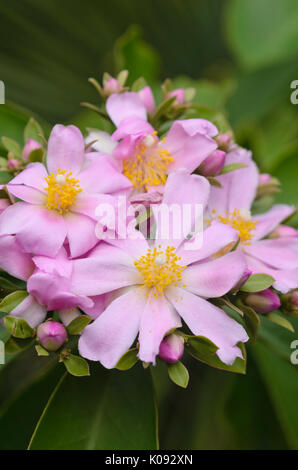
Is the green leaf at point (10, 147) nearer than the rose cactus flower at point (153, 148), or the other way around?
the rose cactus flower at point (153, 148)

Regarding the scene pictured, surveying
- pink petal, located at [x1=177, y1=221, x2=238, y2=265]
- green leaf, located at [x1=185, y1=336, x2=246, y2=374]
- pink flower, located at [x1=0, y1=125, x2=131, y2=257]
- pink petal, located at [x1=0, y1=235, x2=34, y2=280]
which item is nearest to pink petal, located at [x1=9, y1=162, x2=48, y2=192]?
pink flower, located at [x1=0, y1=125, x2=131, y2=257]

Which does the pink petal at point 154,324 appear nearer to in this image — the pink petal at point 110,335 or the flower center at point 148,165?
the pink petal at point 110,335

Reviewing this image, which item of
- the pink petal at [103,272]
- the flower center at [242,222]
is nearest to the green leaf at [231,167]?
the flower center at [242,222]

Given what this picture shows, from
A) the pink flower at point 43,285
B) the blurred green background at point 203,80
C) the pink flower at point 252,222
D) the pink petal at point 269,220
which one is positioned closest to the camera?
the pink flower at point 43,285

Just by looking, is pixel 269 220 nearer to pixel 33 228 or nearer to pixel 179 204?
pixel 179 204

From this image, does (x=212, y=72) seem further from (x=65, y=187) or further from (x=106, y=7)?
(x=65, y=187)

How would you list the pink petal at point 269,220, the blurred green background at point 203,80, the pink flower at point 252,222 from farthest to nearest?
1. the blurred green background at point 203,80
2. the pink petal at point 269,220
3. the pink flower at point 252,222

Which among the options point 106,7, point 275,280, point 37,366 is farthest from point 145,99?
point 106,7
